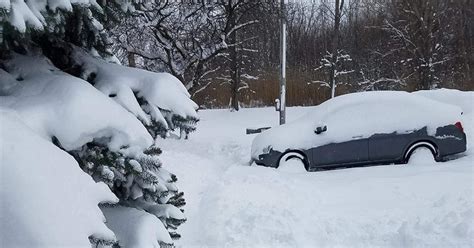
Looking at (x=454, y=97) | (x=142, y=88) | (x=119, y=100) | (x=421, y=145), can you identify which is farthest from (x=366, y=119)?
(x=119, y=100)

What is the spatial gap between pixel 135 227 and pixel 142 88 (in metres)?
0.82

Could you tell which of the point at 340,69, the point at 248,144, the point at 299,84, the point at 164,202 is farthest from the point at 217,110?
the point at 164,202

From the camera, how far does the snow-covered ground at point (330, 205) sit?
5617mm

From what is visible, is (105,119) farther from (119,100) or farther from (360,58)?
(360,58)

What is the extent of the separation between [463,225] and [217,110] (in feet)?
53.2

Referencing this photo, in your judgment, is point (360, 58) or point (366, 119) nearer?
point (366, 119)

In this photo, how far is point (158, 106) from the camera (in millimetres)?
2840

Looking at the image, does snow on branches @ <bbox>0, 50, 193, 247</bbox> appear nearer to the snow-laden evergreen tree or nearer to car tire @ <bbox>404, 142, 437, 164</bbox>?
the snow-laden evergreen tree

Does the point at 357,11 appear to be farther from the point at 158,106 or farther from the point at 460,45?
the point at 158,106

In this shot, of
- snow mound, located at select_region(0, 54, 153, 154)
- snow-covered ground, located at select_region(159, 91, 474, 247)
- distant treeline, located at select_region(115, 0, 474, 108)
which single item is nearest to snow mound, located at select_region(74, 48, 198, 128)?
snow mound, located at select_region(0, 54, 153, 154)

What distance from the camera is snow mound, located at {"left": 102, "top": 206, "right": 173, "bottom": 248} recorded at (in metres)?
2.57

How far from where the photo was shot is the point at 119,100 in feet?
8.91

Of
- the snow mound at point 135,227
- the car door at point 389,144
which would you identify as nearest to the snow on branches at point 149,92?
the snow mound at point 135,227

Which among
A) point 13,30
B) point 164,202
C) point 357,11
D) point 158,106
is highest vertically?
point 357,11
